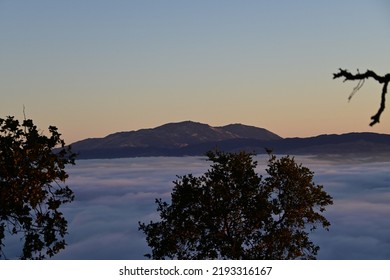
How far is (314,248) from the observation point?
43250 millimetres

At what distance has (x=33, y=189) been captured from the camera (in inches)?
1308

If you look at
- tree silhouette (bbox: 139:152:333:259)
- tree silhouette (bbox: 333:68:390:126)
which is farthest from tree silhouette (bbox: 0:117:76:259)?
tree silhouette (bbox: 333:68:390:126)

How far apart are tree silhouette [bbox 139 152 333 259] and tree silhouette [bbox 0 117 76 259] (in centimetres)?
995

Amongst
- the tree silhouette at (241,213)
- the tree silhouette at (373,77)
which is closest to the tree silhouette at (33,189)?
the tree silhouette at (241,213)

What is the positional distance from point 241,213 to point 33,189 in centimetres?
1401

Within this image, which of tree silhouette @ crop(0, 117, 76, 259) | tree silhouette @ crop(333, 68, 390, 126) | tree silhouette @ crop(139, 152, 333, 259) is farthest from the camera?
tree silhouette @ crop(139, 152, 333, 259)

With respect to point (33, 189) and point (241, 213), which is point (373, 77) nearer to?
point (33, 189)

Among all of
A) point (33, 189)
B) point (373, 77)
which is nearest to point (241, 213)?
point (33, 189)

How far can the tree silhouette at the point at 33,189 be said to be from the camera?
108ft

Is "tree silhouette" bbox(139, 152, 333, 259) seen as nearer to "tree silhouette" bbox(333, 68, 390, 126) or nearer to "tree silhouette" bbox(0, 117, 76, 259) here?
"tree silhouette" bbox(0, 117, 76, 259)

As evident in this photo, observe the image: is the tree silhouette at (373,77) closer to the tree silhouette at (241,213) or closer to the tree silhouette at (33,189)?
the tree silhouette at (33,189)

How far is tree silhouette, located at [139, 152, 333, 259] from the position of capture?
136ft
